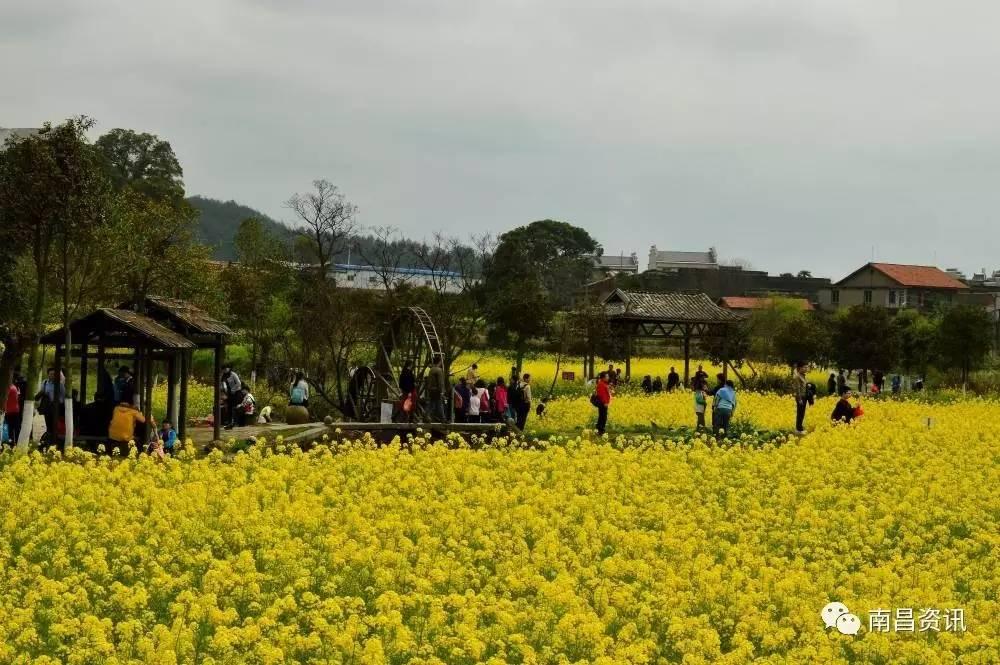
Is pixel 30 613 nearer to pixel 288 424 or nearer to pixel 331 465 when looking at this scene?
pixel 331 465

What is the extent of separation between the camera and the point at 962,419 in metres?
30.8

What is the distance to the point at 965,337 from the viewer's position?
51.3m

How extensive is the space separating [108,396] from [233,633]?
544 inches

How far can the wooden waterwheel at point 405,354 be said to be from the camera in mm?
26938

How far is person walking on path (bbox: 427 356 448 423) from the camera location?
2591cm

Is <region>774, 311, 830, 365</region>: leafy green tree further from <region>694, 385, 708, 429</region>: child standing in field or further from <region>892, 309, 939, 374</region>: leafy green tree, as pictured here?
<region>694, 385, 708, 429</region>: child standing in field

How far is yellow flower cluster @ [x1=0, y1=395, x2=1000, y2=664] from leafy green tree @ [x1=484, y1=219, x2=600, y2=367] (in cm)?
2824

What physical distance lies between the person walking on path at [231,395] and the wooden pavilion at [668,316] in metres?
22.1

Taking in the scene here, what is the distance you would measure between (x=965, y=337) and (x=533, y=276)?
76.5ft

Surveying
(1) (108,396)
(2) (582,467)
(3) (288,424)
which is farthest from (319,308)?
(2) (582,467)

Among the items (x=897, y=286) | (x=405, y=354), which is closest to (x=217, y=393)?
(x=405, y=354)

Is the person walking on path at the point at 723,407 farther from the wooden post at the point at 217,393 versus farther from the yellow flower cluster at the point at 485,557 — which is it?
the wooden post at the point at 217,393

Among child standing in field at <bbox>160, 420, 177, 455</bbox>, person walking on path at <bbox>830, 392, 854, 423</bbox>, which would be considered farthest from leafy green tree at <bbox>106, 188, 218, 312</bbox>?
person walking on path at <bbox>830, 392, 854, 423</bbox>

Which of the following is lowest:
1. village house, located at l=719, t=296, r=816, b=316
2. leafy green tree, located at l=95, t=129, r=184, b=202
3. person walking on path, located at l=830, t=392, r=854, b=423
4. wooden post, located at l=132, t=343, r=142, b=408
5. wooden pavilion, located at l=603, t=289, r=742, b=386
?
person walking on path, located at l=830, t=392, r=854, b=423
